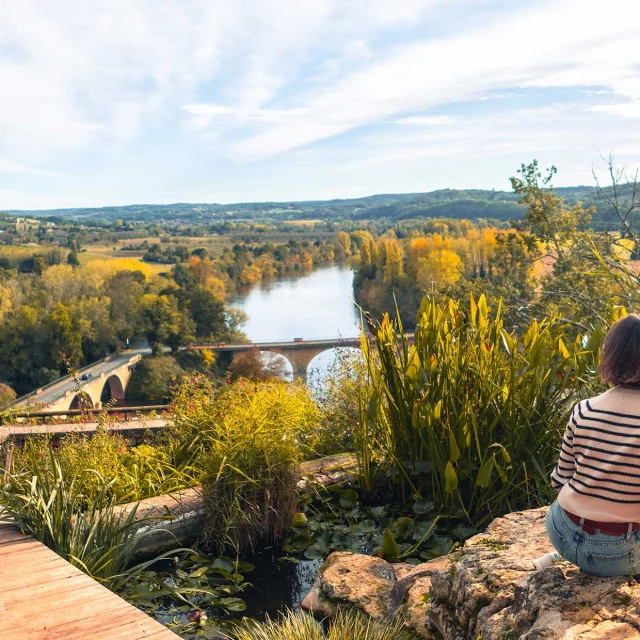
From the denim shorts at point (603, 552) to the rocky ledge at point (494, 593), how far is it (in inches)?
1.2

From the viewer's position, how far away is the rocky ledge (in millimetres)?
1472

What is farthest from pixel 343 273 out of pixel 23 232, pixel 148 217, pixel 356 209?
pixel 148 217

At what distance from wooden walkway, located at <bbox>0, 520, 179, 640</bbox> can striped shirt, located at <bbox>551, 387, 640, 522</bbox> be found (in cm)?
112

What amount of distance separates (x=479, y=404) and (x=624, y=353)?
52.9 inches

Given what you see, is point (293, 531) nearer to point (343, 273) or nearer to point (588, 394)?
point (588, 394)

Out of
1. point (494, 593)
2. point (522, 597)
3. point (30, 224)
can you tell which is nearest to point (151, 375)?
point (494, 593)

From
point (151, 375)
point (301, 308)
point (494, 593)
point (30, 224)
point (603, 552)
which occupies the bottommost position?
point (151, 375)

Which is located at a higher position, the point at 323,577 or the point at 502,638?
the point at 502,638

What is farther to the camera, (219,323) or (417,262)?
(417,262)

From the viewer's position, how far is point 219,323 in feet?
178

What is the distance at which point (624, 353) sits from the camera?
5.28 ft

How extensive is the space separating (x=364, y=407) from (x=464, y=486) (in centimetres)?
58

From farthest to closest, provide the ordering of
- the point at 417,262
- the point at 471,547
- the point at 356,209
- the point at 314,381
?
the point at 356,209, the point at 417,262, the point at 314,381, the point at 471,547

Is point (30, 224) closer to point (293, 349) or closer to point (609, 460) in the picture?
point (293, 349)
